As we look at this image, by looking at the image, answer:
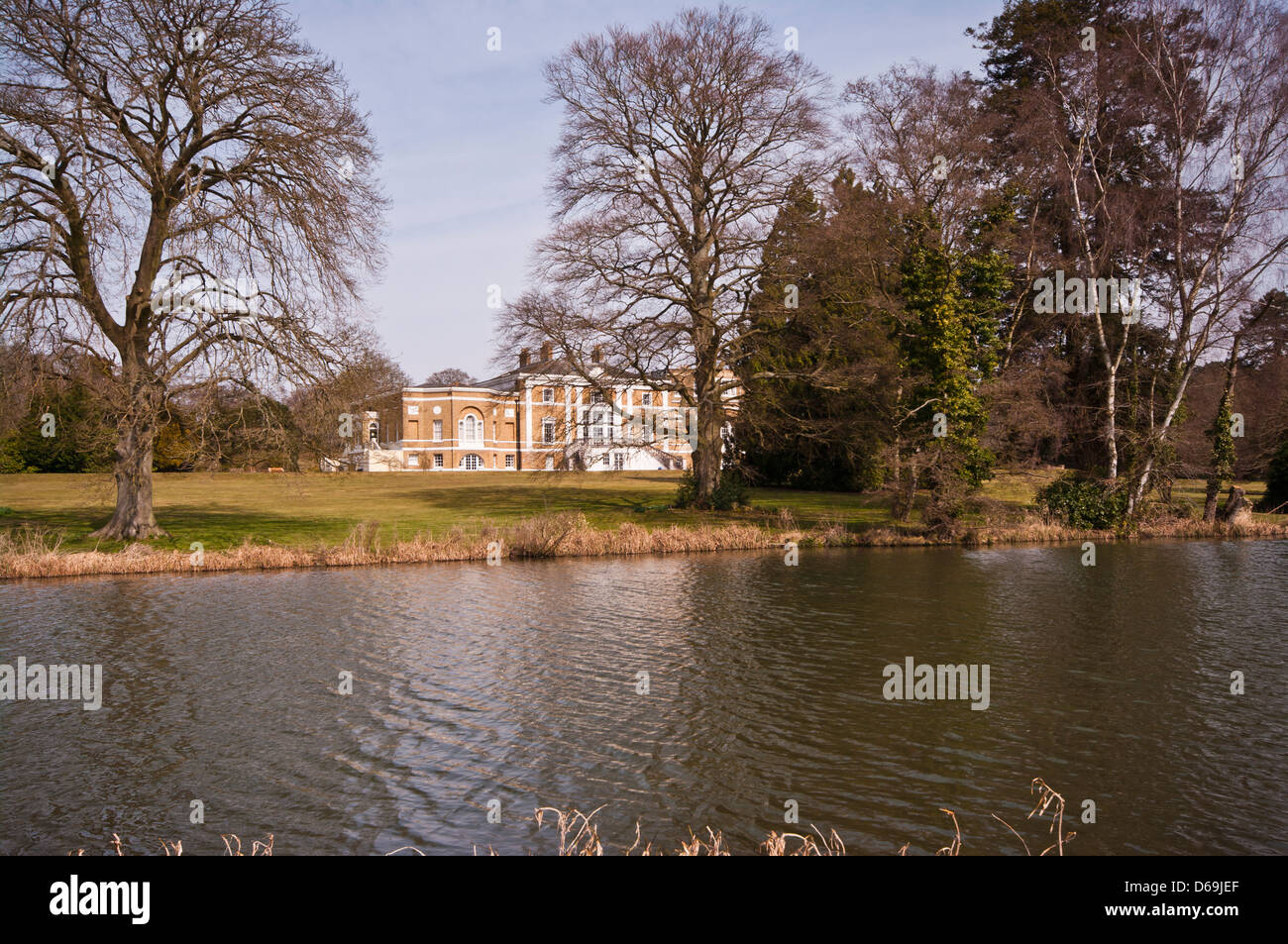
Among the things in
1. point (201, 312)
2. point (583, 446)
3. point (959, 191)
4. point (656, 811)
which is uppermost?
point (959, 191)

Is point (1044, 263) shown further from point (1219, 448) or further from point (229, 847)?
point (229, 847)

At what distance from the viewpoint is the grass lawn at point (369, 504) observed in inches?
984

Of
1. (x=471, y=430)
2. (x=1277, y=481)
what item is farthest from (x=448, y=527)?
(x=471, y=430)

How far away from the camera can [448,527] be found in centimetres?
2694

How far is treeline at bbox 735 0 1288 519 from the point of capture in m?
27.1

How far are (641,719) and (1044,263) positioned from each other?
30874mm

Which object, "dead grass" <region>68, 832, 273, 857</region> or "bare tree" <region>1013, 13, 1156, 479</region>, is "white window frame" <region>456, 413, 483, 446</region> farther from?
"dead grass" <region>68, 832, 273, 857</region>

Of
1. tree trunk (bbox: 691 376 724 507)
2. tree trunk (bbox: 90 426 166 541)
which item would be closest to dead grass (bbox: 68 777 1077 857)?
tree trunk (bbox: 90 426 166 541)

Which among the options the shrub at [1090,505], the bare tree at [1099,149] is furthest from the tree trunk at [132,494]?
the shrub at [1090,505]

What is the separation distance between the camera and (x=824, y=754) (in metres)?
8.57
